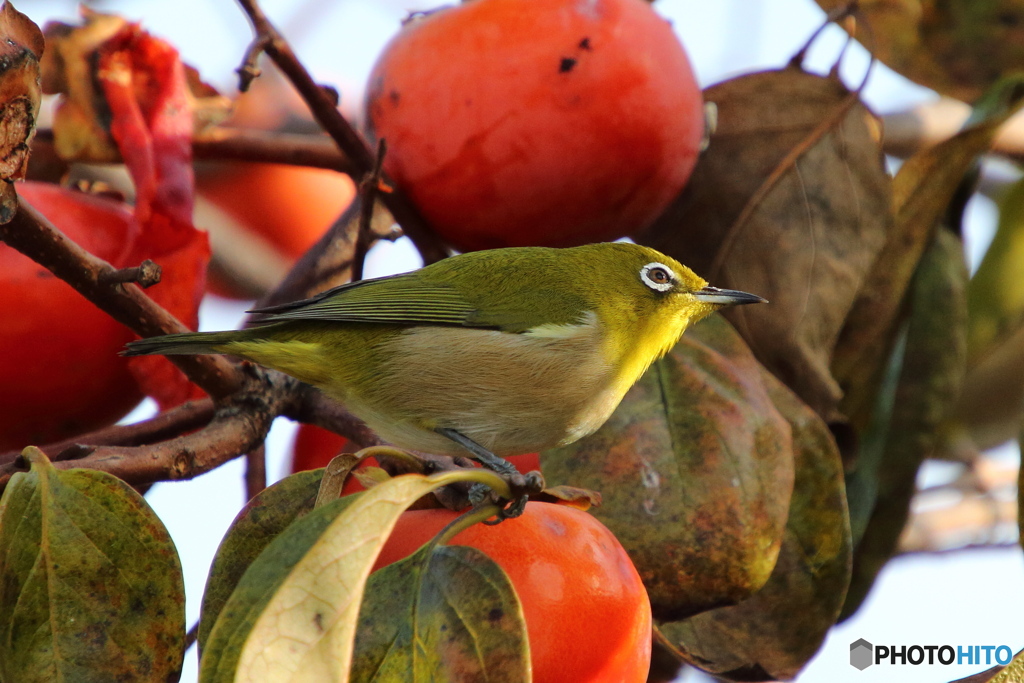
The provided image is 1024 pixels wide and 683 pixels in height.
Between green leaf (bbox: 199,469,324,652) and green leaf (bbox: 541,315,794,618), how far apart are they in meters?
0.61

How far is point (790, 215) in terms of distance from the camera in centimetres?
280

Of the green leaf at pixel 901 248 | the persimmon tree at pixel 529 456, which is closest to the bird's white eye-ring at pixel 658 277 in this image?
the persimmon tree at pixel 529 456

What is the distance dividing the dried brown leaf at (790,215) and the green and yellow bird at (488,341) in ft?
0.54

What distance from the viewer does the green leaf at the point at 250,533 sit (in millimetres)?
1700

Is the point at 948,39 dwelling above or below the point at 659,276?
above

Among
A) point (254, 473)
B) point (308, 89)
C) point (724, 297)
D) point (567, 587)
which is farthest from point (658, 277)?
point (567, 587)

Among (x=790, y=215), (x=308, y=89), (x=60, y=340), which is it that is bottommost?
(x=790, y=215)

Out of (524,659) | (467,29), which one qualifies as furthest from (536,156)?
(524,659)

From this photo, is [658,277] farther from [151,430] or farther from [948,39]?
[948,39]

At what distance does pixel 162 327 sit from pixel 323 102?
0.65m

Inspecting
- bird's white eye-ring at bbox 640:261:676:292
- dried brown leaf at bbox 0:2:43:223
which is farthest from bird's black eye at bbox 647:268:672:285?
dried brown leaf at bbox 0:2:43:223

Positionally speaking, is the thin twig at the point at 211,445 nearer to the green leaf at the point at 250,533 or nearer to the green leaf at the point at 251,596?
the green leaf at the point at 250,533

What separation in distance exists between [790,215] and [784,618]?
1.01 meters

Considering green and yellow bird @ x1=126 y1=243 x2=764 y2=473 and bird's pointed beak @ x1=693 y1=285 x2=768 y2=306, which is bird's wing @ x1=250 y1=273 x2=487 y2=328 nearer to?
green and yellow bird @ x1=126 y1=243 x2=764 y2=473
